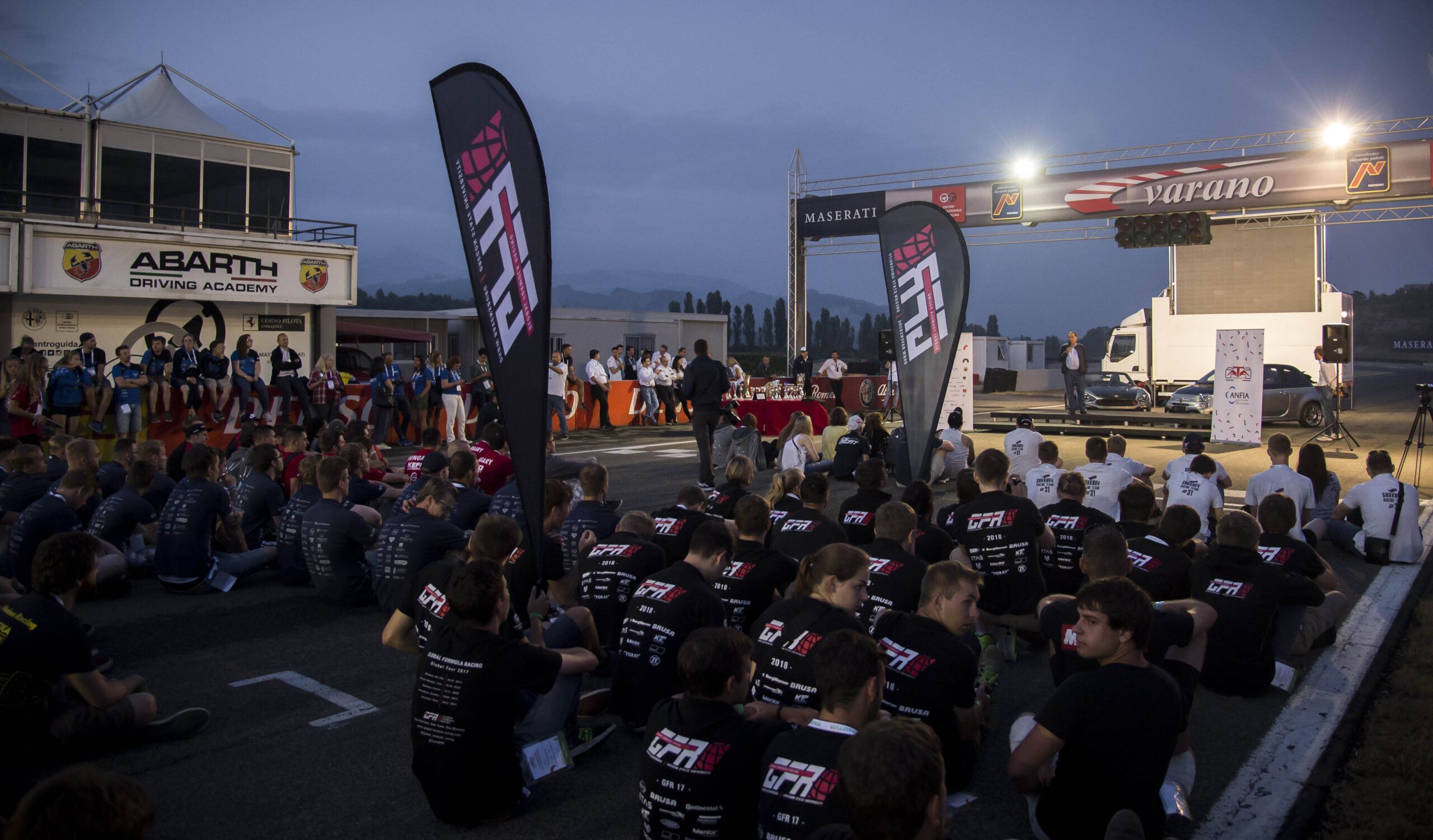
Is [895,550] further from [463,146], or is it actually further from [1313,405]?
[1313,405]

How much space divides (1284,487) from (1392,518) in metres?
1.17

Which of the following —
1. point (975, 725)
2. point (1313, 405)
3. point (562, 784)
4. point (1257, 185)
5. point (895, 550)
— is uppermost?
point (1257, 185)

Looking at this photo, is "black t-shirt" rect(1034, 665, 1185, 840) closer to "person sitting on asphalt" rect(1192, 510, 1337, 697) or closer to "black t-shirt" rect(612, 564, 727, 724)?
"black t-shirt" rect(612, 564, 727, 724)

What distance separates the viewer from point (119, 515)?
24.0 feet

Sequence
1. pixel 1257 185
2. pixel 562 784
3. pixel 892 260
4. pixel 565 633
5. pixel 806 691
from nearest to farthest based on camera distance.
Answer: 1. pixel 806 691
2. pixel 562 784
3. pixel 565 633
4. pixel 892 260
5. pixel 1257 185

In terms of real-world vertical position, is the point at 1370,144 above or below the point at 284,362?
above

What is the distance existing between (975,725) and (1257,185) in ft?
78.7

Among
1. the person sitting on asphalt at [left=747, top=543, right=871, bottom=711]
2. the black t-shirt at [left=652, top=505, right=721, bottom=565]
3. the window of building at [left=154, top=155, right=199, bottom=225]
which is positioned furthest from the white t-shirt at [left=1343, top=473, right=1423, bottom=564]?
the window of building at [left=154, top=155, right=199, bottom=225]

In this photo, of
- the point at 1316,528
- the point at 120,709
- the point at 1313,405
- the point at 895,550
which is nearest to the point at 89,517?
the point at 120,709

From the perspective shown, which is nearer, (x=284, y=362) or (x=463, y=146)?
(x=463, y=146)

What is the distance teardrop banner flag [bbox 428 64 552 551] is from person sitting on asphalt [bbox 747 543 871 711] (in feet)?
4.85

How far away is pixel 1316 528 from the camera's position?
871 centimetres

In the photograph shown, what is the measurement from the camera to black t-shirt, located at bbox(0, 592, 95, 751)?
12.9 feet

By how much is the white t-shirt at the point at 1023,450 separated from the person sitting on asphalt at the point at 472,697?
7526 mm
